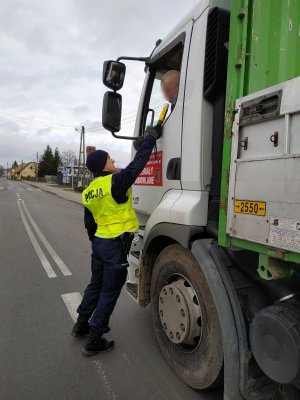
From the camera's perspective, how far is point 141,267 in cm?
339

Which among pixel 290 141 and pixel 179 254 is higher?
pixel 290 141

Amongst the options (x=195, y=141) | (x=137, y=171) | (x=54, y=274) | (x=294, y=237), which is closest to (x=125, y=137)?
(x=137, y=171)

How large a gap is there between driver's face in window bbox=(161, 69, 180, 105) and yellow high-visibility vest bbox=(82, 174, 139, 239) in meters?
0.89

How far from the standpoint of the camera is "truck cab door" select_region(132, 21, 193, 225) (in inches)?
113

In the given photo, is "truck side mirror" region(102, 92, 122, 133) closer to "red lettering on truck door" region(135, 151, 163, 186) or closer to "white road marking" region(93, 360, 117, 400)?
"red lettering on truck door" region(135, 151, 163, 186)

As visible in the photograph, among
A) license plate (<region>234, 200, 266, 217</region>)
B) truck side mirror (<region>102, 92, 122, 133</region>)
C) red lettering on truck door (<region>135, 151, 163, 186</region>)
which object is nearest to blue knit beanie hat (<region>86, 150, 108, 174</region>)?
truck side mirror (<region>102, 92, 122, 133</region>)

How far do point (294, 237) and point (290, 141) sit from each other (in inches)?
18.4

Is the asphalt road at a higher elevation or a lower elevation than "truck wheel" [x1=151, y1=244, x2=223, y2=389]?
lower

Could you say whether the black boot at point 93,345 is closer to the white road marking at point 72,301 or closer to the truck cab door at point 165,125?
the white road marking at point 72,301

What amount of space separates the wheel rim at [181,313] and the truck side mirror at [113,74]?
5.97 ft

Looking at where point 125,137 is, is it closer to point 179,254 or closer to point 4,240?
point 179,254

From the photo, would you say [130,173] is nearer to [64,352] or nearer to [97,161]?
[97,161]

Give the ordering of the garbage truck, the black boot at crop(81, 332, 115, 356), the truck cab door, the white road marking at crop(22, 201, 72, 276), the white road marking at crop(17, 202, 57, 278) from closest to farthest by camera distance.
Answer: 1. the garbage truck
2. the truck cab door
3. the black boot at crop(81, 332, 115, 356)
4. the white road marking at crop(17, 202, 57, 278)
5. the white road marking at crop(22, 201, 72, 276)

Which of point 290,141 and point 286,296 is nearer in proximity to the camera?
point 290,141
